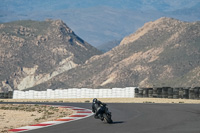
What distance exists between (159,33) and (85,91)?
307 feet

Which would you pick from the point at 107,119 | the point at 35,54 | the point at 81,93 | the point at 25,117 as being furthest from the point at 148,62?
the point at 107,119

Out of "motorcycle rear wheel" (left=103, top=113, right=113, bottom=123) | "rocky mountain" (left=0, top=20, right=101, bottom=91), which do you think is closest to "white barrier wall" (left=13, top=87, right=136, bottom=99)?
"motorcycle rear wheel" (left=103, top=113, right=113, bottom=123)

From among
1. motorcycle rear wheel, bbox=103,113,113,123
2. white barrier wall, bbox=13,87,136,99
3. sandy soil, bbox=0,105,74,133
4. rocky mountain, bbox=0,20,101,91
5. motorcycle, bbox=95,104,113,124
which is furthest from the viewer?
rocky mountain, bbox=0,20,101,91

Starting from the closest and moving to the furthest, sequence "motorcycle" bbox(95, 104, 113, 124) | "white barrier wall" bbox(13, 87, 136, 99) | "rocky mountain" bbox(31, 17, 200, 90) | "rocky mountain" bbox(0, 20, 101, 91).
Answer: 1. "motorcycle" bbox(95, 104, 113, 124)
2. "white barrier wall" bbox(13, 87, 136, 99)
3. "rocky mountain" bbox(31, 17, 200, 90)
4. "rocky mountain" bbox(0, 20, 101, 91)

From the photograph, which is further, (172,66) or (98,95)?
(172,66)

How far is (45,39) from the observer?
18475 centimetres

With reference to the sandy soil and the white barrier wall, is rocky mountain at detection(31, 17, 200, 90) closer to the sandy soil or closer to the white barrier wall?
the white barrier wall

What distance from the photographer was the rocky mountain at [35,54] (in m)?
166

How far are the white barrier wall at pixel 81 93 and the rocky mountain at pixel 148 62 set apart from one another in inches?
1998

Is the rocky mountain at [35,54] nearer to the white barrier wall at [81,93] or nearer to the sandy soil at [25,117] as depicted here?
the white barrier wall at [81,93]

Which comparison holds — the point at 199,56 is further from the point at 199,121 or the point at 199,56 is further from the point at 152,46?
the point at 199,121

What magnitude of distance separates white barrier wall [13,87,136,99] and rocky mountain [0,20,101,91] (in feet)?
307

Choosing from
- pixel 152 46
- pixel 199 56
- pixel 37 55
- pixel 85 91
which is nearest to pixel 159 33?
pixel 152 46

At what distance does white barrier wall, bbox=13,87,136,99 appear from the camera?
187 feet
